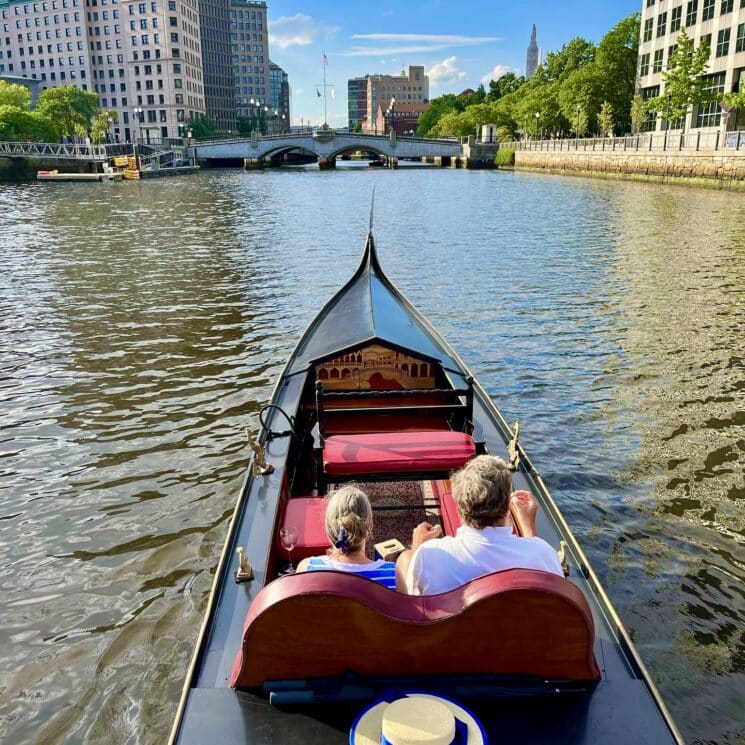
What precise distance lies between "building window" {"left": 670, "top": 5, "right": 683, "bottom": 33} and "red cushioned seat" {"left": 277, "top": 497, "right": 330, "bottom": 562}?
7186cm

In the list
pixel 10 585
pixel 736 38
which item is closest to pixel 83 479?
pixel 10 585

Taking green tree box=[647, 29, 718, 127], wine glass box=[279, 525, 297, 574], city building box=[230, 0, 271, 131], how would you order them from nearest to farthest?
wine glass box=[279, 525, 297, 574]
green tree box=[647, 29, 718, 127]
city building box=[230, 0, 271, 131]

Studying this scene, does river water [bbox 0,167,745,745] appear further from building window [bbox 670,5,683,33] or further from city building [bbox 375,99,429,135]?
city building [bbox 375,99,429,135]

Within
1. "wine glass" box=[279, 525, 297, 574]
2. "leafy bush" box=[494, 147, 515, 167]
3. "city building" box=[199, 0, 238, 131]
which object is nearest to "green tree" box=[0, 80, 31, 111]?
"leafy bush" box=[494, 147, 515, 167]

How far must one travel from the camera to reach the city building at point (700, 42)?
173 feet

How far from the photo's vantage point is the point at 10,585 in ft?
19.4

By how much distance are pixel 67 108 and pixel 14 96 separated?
7.31m

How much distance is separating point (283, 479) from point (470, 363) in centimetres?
678

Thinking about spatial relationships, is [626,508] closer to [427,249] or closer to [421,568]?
[421,568]

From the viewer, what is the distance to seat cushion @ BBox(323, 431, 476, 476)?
5.17 metres

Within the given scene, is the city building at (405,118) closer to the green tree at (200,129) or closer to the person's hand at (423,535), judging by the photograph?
the green tree at (200,129)

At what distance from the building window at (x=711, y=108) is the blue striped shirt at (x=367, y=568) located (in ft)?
204

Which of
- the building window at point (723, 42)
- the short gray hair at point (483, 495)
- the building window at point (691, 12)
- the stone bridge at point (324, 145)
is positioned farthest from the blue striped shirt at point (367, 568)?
the stone bridge at point (324, 145)

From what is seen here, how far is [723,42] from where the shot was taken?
179 feet
